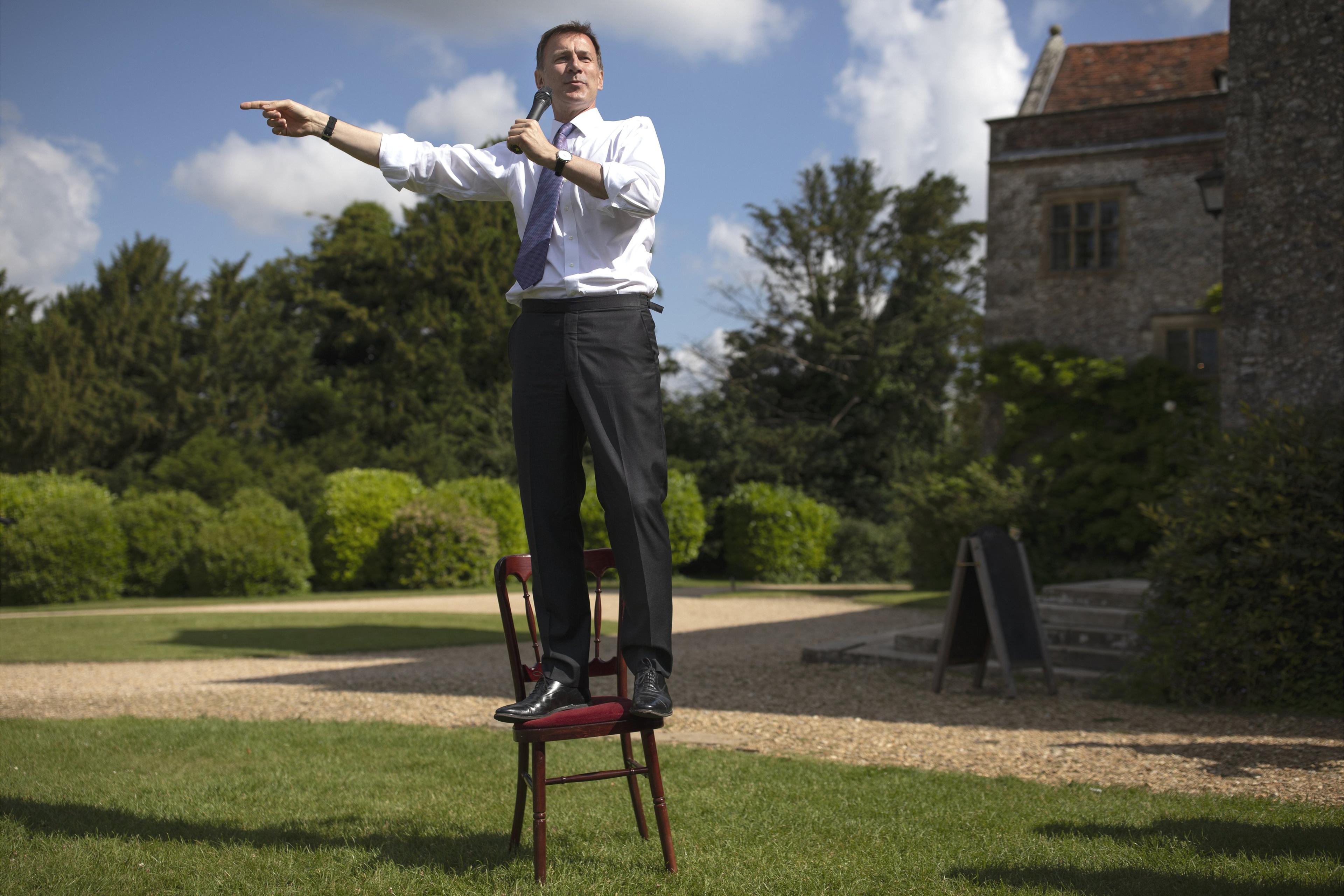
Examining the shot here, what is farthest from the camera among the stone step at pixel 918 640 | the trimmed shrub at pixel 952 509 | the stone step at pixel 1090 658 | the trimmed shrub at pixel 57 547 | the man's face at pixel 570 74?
the trimmed shrub at pixel 952 509

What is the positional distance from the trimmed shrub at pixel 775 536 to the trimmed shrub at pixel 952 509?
14.9 feet

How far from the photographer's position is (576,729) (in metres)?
2.84

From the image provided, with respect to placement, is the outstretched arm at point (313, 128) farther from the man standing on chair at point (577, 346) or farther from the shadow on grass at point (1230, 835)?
the shadow on grass at point (1230, 835)

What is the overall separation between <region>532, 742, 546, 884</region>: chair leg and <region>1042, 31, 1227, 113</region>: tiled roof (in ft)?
55.8

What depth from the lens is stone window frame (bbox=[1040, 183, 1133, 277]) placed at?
1658 cm

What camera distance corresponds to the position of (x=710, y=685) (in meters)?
7.56

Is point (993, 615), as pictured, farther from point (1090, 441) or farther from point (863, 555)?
point (863, 555)

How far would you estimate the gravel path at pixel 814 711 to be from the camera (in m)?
4.82

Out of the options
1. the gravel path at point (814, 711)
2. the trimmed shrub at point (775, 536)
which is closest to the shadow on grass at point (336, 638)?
the gravel path at point (814, 711)

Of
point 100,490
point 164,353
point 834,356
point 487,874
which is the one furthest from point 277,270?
point 487,874

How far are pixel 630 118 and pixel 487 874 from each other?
7.33 ft

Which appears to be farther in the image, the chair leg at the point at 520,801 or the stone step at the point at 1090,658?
the stone step at the point at 1090,658

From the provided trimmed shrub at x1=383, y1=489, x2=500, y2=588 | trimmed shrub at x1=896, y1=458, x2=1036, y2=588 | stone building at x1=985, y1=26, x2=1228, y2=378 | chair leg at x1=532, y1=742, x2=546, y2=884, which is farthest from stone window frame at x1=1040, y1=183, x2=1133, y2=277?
chair leg at x1=532, y1=742, x2=546, y2=884

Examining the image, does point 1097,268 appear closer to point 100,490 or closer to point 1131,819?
point 1131,819
